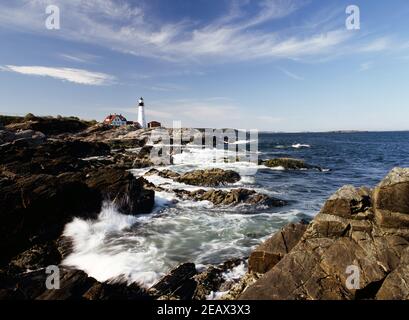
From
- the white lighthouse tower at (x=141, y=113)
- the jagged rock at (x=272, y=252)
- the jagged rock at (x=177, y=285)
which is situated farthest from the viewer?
the white lighthouse tower at (x=141, y=113)

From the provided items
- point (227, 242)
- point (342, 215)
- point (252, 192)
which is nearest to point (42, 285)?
point (227, 242)

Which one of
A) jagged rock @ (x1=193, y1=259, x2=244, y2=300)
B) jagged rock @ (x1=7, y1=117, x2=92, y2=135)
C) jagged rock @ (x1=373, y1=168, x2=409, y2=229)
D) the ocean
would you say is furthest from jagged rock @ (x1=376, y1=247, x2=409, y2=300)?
jagged rock @ (x1=7, y1=117, x2=92, y2=135)

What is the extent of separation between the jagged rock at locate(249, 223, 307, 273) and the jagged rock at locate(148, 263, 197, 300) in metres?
2.14

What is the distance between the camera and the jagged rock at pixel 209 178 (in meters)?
26.7

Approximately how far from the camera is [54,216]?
14.8 meters

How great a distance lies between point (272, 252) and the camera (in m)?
9.90

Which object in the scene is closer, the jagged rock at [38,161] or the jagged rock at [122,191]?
the jagged rock at [122,191]

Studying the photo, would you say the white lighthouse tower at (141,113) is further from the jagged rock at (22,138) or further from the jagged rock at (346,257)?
the jagged rock at (346,257)

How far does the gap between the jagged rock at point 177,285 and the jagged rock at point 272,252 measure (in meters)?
2.14

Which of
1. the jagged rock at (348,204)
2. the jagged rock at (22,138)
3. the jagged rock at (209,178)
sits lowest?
the jagged rock at (209,178)

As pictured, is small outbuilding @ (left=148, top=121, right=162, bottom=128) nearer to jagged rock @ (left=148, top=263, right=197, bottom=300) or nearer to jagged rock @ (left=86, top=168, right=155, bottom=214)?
jagged rock @ (left=86, top=168, right=155, bottom=214)

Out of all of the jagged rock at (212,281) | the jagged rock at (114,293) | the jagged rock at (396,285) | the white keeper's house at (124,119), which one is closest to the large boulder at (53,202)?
the jagged rock at (114,293)

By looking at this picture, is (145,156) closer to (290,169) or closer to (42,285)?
(290,169)

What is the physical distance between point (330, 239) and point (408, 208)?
242cm
